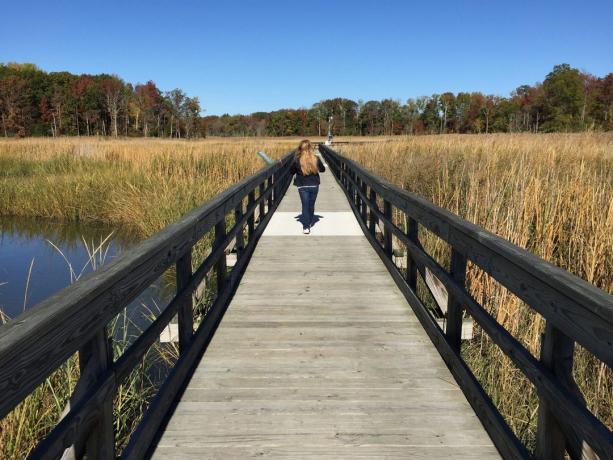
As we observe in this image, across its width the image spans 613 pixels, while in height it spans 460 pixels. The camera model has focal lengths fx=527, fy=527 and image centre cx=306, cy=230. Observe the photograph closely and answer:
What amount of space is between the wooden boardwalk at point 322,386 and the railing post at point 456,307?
0.24 metres

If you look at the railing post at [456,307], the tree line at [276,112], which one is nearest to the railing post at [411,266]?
the railing post at [456,307]

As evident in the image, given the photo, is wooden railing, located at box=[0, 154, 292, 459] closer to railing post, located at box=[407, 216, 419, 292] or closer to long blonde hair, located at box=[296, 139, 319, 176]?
railing post, located at box=[407, 216, 419, 292]

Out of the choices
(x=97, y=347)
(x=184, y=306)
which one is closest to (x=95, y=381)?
(x=97, y=347)

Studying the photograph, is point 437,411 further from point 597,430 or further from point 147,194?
point 147,194

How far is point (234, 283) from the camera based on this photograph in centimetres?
569

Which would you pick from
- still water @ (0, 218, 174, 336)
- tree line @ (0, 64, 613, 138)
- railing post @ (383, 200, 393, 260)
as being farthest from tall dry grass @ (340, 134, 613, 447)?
tree line @ (0, 64, 613, 138)

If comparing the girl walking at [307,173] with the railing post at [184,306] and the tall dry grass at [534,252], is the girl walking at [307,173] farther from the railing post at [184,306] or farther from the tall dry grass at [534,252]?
the railing post at [184,306]

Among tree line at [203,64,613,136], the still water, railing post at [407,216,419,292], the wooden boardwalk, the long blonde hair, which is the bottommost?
the still water

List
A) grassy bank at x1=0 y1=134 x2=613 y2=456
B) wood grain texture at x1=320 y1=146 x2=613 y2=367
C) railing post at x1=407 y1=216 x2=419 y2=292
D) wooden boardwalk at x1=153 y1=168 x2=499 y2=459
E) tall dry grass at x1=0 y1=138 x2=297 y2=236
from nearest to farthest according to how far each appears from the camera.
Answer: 1. wood grain texture at x1=320 y1=146 x2=613 y2=367
2. wooden boardwalk at x1=153 y1=168 x2=499 y2=459
3. grassy bank at x1=0 y1=134 x2=613 y2=456
4. railing post at x1=407 y1=216 x2=419 y2=292
5. tall dry grass at x1=0 y1=138 x2=297 y2=236

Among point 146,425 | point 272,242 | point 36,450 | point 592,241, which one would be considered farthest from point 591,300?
point 272,242

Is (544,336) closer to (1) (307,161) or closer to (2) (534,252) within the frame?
(2) (534,252)

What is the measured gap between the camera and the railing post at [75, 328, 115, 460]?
2.01 metres

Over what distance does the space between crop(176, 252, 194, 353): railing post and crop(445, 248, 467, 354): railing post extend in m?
1.76

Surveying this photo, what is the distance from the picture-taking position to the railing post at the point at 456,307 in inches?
134
